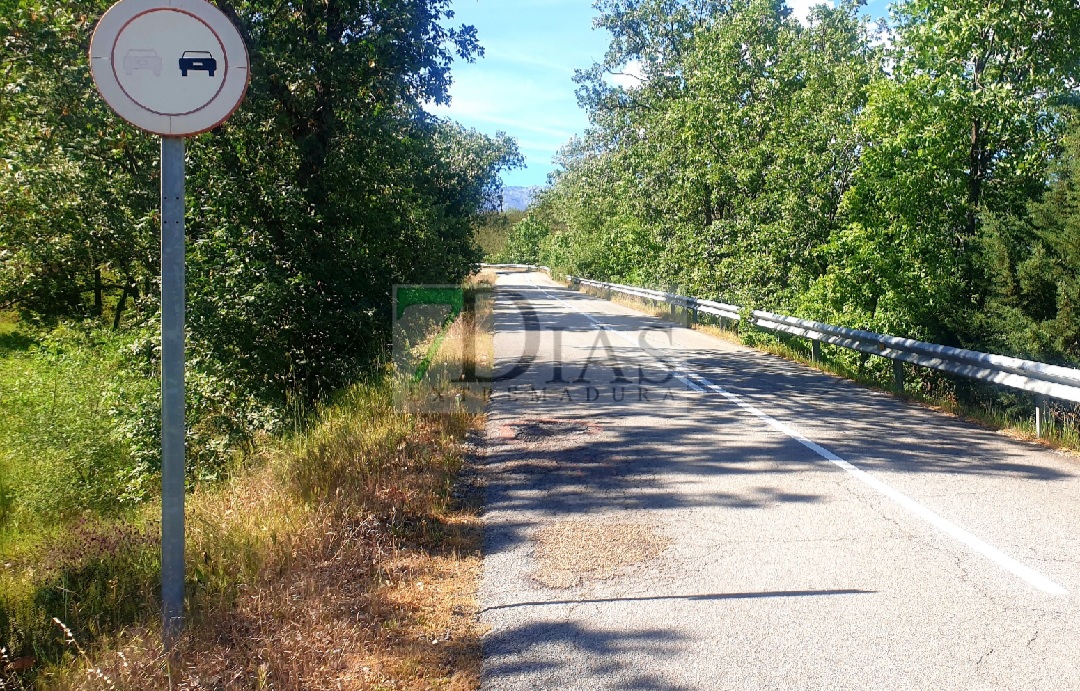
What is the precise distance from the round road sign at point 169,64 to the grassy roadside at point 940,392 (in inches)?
333

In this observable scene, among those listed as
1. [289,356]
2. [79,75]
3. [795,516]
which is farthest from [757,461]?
[79,75]

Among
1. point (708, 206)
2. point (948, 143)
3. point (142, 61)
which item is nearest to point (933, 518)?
point (142, 61)

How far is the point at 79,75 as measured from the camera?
9.23m

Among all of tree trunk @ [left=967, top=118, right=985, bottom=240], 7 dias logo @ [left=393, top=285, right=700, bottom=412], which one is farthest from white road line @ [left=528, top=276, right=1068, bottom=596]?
tree trunk @ [left=967, top=118, right=985, bottom=240]

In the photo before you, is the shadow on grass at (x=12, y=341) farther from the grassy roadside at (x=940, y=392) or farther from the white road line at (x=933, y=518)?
the white road line at (x=933, y=518)

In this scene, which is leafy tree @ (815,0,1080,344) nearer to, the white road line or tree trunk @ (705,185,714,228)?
the white road line

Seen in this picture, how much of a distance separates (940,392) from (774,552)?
10257mm

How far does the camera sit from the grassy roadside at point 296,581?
11.7 ft

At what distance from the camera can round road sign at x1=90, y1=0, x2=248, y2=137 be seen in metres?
3.27

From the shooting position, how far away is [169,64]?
336 cm

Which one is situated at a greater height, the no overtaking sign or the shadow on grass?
the no overtaking sign

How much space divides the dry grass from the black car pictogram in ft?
8.29

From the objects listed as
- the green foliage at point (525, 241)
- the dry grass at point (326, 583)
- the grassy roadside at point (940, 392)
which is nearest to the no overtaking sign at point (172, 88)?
the dry grass at point (326, 583)

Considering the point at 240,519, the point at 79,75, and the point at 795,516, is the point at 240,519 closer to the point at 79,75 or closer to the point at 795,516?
the point at 795,516
